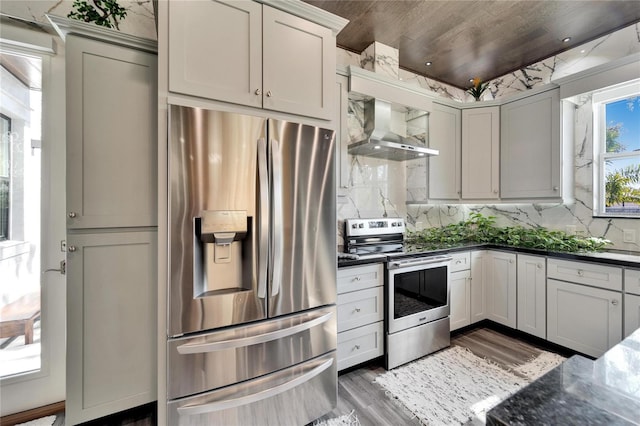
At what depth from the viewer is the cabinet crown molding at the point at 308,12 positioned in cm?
158

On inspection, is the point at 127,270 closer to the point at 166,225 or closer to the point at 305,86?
the point at 166,225

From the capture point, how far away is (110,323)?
5.18 feet

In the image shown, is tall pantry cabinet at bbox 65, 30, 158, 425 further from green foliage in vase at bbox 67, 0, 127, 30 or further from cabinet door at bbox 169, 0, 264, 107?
cabinet door at bbox 169, 0, 264, 107

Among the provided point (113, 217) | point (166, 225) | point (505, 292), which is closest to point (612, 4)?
point (505, 292)

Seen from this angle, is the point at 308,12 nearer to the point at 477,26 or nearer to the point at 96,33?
the point at 96,33

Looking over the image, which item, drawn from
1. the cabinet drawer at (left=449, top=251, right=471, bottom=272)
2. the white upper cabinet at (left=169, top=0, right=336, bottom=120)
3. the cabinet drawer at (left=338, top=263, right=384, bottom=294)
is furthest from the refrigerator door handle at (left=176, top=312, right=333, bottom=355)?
the cabinet drawer at (left=449, top=251, right=471, bottom=272)

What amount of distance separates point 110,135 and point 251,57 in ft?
3.04

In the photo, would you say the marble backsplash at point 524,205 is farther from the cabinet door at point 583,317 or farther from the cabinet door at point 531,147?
the cabinet door at point 583,317

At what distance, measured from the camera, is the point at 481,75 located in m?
3.52

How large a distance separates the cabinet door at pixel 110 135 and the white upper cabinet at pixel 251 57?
45 cm

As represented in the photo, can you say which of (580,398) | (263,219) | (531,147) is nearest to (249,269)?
Result: (263,219)

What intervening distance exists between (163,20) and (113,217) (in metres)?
1.08

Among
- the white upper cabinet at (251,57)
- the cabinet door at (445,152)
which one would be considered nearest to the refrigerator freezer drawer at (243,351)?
the white upper cabinet at (251,57)

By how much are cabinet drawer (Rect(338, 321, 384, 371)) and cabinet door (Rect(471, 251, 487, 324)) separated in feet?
4.25
